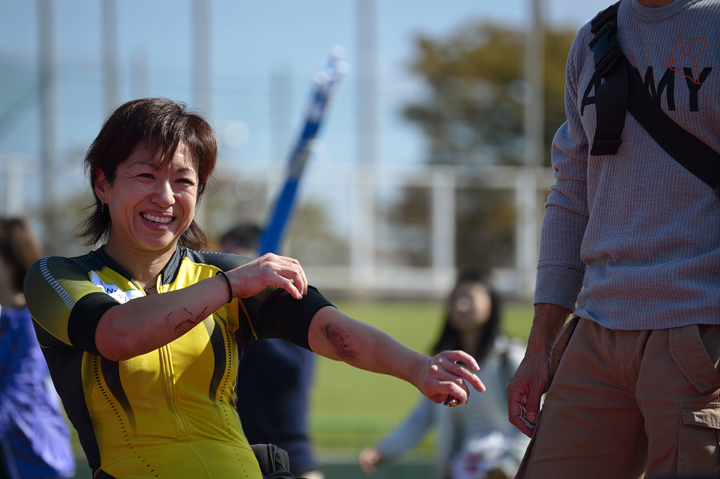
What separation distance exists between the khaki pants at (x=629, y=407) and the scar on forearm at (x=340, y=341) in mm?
579

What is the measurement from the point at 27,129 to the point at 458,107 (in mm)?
14780

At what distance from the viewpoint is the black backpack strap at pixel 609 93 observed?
211 centimetres

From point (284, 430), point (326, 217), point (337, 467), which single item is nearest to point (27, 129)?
point (326, 217)

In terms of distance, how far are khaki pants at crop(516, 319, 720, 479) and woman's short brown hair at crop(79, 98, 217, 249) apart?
1.14 m

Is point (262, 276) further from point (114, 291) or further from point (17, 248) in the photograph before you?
point (17, 248)

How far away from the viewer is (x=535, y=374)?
2.29 m

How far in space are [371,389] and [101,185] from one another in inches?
468

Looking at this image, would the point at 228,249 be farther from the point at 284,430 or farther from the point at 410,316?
the point at 410,316

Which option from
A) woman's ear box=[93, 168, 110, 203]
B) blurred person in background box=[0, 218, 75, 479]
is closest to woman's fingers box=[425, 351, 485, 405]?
woman's ear box=[93, 168, 110, 203]

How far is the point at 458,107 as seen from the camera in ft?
91.2

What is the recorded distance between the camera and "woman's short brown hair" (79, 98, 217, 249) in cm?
210

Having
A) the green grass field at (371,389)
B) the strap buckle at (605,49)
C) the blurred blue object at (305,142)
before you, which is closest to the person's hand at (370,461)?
the blurred blue object at (305,142)

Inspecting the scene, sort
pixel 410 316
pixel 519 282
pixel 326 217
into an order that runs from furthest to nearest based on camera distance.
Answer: pixel 519 282
pixel 326 217
pixel 410 316

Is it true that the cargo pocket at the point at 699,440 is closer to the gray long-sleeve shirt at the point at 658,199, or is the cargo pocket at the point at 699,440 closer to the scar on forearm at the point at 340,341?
the gray long-sleeve shirt at the point at 658,199
